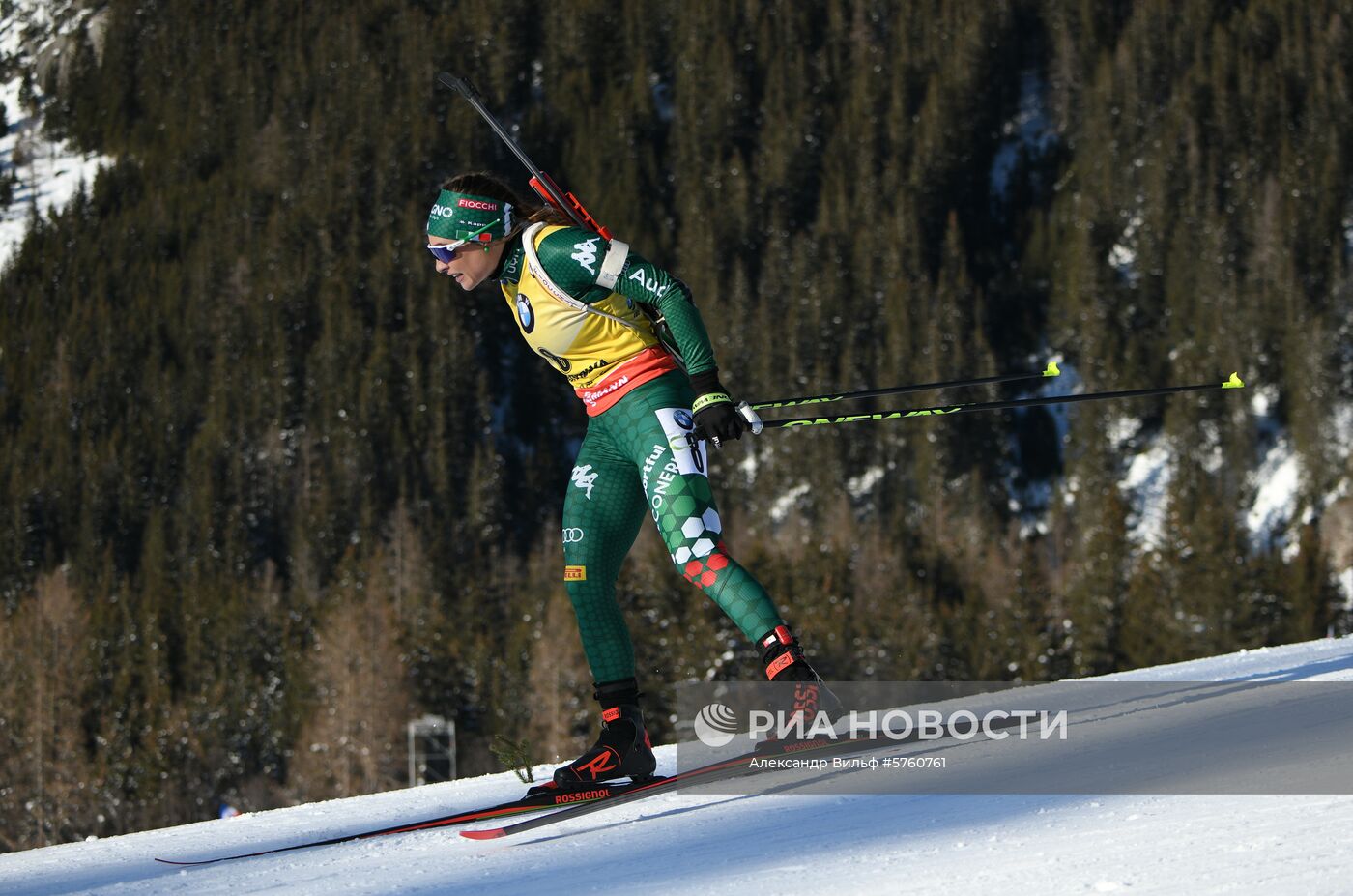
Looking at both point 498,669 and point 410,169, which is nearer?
point 498,669

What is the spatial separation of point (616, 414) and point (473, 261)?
652 mm

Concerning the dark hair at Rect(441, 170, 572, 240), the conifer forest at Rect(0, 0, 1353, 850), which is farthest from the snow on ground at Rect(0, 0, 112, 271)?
the dark hair at Rect(441, 170, 572, 240)

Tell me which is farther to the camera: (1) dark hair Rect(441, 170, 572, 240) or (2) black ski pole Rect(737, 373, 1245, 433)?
(1) dark hair Rect(441, 170, 572, 240)

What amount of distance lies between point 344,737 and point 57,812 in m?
9.72

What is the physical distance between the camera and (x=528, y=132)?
14575cm

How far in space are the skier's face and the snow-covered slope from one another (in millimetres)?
1699

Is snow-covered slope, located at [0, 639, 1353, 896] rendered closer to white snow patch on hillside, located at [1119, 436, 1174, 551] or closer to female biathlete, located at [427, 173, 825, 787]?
female biathlete, located at [427, 173, 825, 787]

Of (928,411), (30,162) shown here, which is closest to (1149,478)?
(928,411)

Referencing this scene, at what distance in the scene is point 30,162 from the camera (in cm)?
15350

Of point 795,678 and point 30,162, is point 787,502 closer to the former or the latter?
point 30,162

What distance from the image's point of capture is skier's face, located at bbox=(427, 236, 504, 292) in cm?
479

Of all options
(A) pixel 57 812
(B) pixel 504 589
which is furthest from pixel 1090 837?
(B) pixel 504 589

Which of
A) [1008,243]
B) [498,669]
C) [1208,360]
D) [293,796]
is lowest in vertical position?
[293,796]

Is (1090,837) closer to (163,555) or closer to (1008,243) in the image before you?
(163,555)
